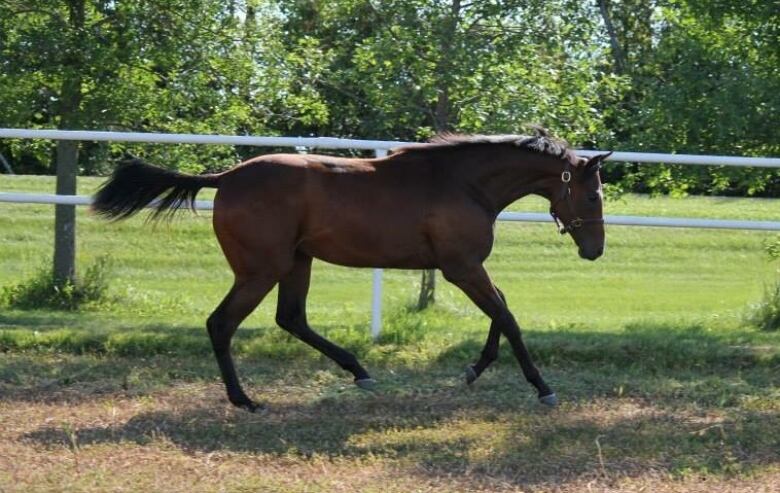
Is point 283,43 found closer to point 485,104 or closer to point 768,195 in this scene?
point 485,104

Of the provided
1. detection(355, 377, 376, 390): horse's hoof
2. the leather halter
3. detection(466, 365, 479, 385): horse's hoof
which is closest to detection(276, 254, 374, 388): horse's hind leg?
detection(355, 377, 376, 390): horse's hoof

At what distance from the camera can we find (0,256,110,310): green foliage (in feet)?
35.5

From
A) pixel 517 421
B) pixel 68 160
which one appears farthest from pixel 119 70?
pixel 517 421

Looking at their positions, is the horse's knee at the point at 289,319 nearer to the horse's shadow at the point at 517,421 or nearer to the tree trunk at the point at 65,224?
the horse's shadow at the point at 517,421

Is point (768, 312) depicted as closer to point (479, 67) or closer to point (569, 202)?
point (479, 67)

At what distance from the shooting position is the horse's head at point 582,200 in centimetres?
746

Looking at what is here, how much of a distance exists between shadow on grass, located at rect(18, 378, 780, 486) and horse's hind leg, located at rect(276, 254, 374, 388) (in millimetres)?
247

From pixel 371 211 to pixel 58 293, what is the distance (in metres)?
4.70

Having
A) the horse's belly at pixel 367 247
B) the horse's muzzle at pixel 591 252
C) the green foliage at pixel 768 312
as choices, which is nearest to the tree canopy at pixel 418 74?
the green foliage at pixel 768 312

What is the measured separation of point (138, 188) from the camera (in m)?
7.41

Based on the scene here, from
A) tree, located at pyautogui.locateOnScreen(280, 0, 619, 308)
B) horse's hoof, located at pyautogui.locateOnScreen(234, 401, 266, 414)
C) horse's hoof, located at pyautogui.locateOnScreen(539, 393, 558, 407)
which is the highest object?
tree, located at pyautogui.locateOnScreen(280, 0, 619, 308)

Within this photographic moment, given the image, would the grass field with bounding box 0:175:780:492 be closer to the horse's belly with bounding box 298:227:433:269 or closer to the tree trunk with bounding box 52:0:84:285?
the tree trunk with bounding box 52:0:84:285

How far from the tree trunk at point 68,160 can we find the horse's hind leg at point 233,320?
4.22 m

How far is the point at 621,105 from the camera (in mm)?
12609
